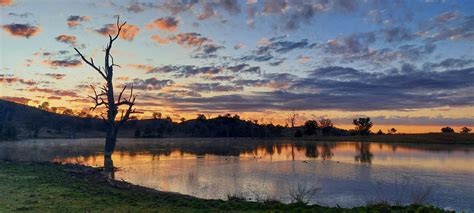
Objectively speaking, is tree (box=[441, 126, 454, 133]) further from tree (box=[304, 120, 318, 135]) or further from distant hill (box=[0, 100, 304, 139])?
distant hill (box=[0, 100, 304, 139])

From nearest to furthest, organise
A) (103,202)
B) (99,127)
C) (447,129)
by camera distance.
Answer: (103,202) < (447,129) < (99,127)

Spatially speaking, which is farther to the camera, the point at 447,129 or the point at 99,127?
the point at 99,127

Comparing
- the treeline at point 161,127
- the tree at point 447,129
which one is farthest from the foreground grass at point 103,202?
the tree at point 447,129

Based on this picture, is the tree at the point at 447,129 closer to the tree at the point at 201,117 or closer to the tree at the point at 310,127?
the tree at the point at 310,127

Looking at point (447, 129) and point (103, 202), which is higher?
point (447, 129)

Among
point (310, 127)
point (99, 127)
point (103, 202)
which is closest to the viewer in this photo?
point (103, 202)

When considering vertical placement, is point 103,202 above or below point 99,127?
below

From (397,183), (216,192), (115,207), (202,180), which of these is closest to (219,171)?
(202,180)

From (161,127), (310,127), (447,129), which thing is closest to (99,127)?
(161,127)

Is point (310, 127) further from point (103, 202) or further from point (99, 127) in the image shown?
Result: point (103, 202)

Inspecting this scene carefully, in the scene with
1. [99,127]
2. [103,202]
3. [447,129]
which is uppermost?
[99,127]

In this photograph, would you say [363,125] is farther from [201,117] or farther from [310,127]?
[201,117]

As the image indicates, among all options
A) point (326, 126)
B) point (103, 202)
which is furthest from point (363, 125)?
point (103, 202)

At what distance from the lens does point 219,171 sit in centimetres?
2955
